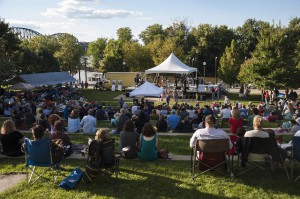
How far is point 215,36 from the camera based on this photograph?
55.4 meters

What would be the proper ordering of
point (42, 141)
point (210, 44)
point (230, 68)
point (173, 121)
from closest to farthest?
point (42, 141), point (173, 121), point (230, 68), point (210, 44)

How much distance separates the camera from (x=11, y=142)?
25.2 feet

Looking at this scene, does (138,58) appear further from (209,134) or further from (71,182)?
(71,182)

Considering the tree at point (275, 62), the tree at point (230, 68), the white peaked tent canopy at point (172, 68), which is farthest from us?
the tree at point (230, 68)

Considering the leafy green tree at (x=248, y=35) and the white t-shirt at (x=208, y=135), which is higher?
the leafy green tree at (x=248, y=35)

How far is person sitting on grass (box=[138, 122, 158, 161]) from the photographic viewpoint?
7.18 metres

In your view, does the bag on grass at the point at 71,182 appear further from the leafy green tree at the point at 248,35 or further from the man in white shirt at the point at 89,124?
the leafy green tree at the point at 248,35

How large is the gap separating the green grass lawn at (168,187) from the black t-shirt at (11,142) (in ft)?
2.67

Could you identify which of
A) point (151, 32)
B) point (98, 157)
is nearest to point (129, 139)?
point (98, 157)

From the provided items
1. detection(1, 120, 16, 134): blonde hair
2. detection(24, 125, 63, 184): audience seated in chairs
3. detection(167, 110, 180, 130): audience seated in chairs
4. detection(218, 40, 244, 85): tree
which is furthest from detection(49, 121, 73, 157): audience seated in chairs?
detection(218, 40, 244, 85): tree

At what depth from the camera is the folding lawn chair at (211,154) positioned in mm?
6109

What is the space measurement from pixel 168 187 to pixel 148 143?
147 cm

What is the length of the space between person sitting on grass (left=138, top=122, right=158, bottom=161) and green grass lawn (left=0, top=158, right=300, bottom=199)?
45 cm

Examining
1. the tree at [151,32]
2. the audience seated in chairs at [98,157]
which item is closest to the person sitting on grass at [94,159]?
the audience seated in chairs at [98,157]
